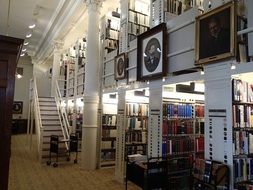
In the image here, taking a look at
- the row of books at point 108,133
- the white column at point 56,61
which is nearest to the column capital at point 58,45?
the white column at point 56,61

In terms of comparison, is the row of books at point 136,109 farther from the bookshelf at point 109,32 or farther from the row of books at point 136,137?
the bookshelf at point 109,32

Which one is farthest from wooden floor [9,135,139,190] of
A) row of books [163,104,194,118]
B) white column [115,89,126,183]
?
row of books [163,104,194,118]

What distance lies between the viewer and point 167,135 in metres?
4.88

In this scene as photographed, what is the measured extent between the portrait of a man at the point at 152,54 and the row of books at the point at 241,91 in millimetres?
1540

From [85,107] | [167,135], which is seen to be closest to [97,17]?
[85,107]

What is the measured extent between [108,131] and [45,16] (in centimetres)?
575

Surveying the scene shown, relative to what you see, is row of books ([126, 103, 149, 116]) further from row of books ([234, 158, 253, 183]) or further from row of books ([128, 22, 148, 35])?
row of books ([234, 158, 253, 183])

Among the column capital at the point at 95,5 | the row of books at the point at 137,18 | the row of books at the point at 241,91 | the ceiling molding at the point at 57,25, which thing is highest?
the ceiling molding at the point at 57,25

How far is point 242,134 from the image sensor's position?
129 inches

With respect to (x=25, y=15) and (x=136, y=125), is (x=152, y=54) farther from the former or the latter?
(x=25, y=15)

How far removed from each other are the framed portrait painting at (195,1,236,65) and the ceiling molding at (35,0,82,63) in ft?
17.1

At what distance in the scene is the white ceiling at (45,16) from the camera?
27.6 feet

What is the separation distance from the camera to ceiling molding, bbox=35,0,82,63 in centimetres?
835

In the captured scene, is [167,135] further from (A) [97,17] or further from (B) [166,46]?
(A) [97,17]
